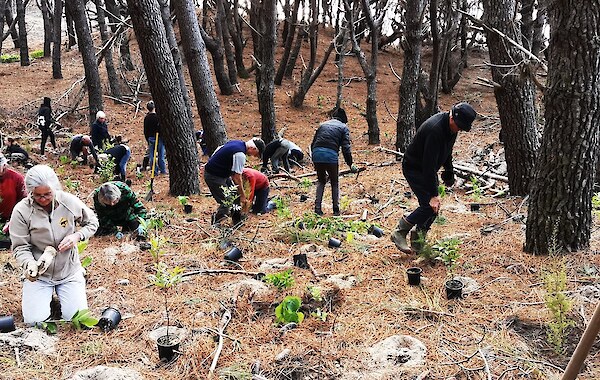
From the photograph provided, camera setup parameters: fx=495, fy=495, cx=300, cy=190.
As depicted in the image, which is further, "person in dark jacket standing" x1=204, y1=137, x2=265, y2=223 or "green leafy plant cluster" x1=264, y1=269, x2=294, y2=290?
"person in dark jacket standing" x1=204, y1=137, x2=265, y2=223

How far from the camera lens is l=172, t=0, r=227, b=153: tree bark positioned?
9984mm

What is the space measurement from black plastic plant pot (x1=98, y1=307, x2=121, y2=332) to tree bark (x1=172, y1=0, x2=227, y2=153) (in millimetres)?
6650

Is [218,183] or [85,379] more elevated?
[218,183]

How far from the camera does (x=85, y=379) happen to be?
3.42 meters

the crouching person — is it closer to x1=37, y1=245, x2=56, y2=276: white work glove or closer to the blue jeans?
x1=37, y1=245, x2=56, y2=276: white work glove

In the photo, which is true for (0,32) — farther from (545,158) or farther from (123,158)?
(545,158)

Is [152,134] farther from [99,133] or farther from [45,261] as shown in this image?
[45,261]

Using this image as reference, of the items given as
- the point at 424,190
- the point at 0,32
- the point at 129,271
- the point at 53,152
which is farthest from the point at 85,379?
the point at 0,32

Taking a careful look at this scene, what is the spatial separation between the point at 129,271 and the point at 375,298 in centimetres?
278

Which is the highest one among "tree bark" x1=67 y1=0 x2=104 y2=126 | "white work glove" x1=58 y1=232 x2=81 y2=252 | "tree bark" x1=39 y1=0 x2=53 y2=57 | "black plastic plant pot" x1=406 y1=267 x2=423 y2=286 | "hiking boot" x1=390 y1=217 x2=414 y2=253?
"tree bark" x1=39 y1=0 x2=53 y2=57

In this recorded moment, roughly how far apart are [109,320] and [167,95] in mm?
5388

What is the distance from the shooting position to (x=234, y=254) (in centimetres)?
578

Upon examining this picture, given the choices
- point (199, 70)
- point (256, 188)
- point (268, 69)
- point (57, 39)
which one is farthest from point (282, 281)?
point (57, 39)

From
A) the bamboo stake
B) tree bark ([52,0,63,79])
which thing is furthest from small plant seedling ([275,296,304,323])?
tree bark ([52,0,63,79])
